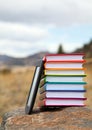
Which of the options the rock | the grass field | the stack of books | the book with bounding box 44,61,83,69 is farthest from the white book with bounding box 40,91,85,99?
the grass field

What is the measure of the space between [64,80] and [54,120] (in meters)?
0.42

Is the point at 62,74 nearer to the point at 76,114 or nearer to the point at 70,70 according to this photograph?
the point at 70,70

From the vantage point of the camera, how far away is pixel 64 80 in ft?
15.2

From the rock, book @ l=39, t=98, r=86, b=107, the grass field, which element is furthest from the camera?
the grass field

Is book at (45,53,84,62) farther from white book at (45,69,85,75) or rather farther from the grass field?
the grass field

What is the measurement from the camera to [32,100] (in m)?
4.61

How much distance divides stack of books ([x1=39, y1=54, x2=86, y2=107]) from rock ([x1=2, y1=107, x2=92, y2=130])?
8 cm

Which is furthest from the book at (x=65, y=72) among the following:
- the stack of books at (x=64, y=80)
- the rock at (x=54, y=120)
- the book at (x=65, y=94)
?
the rock at (x=54, y=120)

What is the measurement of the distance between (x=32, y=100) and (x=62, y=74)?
12.3 inches

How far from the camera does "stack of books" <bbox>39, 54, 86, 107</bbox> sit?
458 cm

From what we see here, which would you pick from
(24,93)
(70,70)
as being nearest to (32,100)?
(70,70)

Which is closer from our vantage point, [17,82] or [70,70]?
[70,70]

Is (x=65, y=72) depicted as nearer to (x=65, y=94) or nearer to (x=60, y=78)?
(x=60, y=78)

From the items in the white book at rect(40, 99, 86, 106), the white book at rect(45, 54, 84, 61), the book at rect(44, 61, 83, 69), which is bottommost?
the white book at rect(40, 99, 86, 106)
